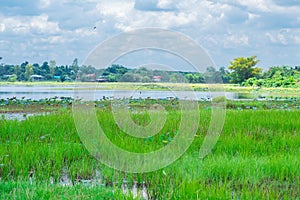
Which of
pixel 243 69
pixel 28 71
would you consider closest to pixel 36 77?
pixel 28 71

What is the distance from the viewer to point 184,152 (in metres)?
4.58

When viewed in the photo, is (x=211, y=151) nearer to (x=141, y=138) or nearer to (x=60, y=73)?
(x=141, y=138)

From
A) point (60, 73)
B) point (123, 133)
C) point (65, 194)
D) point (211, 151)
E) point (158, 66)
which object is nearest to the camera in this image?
point (65, 194)

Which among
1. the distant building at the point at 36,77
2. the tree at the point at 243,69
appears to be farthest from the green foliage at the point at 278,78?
the distant building at the point at 36,77

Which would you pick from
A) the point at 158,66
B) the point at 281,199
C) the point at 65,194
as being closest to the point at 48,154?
the point at 65,194

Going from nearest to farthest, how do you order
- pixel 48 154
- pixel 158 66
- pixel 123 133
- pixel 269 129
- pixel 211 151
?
1. pixel 48 154
2. pixel 211 151
3. pixel 158 66
4. pixel 123 133
5. pixel 269 129

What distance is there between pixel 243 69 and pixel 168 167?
3504 cm

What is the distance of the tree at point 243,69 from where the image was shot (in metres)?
37.3

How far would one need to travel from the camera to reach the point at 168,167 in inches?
156

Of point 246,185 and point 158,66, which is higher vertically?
point 158,66

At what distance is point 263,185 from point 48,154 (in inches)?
88.7

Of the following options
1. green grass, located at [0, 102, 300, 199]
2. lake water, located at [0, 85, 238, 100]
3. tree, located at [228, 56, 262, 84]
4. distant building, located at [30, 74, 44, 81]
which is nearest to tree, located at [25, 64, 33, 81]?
distant building, located at [30, 74, 44, 81]

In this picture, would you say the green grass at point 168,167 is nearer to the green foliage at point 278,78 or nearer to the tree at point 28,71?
the green foliage at point 278,78

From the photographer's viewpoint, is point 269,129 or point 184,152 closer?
point 184,152
